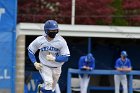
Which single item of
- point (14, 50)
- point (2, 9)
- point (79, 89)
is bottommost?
point (79, 89)

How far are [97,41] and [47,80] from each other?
1017cm

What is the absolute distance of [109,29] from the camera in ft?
60.7

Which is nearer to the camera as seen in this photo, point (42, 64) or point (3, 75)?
point (42, 64)

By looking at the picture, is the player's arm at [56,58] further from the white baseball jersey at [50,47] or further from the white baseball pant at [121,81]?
the white baseball pant at [121,81]

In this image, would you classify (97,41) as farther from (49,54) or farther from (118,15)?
(49,54)

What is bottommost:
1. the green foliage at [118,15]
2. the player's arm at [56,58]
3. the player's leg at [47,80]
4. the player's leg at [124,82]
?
the player's leg at [124,82]

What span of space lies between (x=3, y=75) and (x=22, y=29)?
2.06 meters

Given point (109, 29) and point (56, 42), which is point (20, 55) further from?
point (56, 42)

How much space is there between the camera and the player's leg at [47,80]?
10.9 meters

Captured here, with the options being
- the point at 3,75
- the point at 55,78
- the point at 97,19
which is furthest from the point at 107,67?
the point at 55,78

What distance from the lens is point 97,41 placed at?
21031 millimetres

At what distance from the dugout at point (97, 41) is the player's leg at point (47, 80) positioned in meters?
6.62

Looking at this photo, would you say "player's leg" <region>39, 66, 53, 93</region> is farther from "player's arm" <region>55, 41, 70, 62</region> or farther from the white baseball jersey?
"player's arm" <region>55, 41, 70, 62</region>

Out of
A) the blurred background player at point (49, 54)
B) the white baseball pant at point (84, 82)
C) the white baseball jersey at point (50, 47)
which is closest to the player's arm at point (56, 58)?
the blurred background player at point (49, 54)
